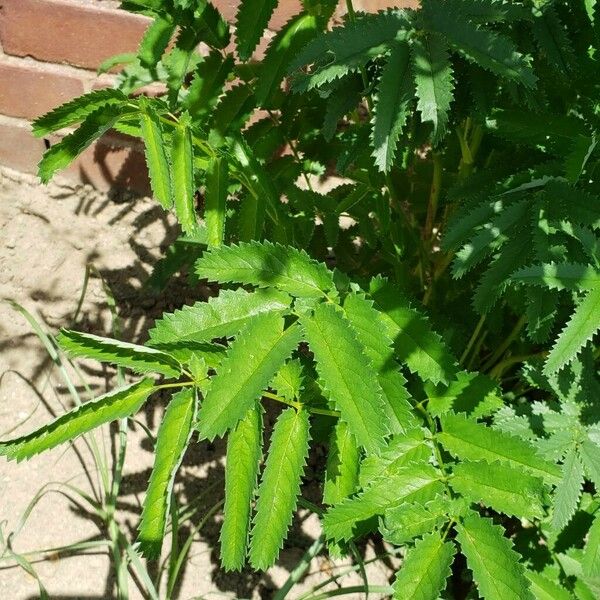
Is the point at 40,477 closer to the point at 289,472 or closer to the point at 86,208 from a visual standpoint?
the point at 86,208

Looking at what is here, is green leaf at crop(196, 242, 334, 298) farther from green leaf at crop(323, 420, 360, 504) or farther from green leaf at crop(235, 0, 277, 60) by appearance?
green leaf at crop(235, 0, 277, 60)

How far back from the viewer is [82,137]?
32.7 inches

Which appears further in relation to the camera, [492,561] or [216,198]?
[216,198]

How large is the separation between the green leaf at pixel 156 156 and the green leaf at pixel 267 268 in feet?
0.30

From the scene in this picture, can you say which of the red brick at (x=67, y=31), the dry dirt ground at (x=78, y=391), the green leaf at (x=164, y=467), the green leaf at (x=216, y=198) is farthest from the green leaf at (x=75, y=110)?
the red brick at (x=67, y=31)

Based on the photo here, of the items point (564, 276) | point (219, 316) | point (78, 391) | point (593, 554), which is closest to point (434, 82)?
point (564, 276)

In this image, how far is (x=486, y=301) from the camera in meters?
0.90

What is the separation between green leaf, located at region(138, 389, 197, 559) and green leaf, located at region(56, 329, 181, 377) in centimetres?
4

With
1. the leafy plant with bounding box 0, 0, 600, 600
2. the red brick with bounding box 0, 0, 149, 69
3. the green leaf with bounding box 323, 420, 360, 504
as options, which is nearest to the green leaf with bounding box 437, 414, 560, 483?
the leafy plant with bounding box 0, 0, 600, 600

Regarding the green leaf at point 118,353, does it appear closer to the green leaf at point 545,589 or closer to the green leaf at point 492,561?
the green leaf at point 492,561

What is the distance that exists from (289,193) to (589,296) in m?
0.56

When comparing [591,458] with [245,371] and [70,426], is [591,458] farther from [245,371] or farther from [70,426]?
[70,426]

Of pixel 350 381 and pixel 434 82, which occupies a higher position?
pixel 434 82

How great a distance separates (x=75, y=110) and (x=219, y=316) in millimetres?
313
